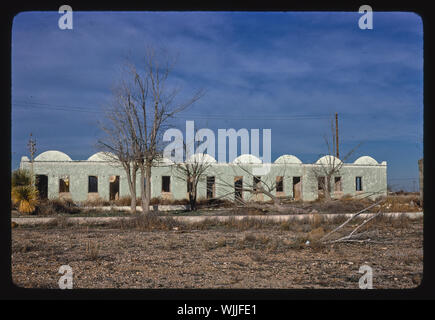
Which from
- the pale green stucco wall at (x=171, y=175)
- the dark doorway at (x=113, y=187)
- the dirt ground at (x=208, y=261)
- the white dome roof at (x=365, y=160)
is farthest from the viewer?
the white dome roof at (x=365, y=160)

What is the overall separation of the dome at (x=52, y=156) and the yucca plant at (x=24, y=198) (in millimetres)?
8503

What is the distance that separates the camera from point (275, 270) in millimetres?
4684

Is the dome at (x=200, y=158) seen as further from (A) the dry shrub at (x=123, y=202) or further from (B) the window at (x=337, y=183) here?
(B) the window at (x=337, y=183)

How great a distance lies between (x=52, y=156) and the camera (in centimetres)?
2067

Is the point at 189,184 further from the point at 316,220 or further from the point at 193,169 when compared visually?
the point at 316,220

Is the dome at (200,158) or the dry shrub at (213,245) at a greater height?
the dome at (200,158)

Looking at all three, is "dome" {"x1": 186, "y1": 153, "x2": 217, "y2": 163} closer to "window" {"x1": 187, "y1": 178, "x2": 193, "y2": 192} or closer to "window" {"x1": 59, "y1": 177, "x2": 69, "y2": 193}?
Answer: "window" {"x1": 187, "y1": 178, "x2": 193, "y2": 192}

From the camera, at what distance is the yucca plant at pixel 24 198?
1214 centimetres

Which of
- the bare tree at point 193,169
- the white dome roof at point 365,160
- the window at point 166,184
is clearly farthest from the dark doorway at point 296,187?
the window at point 166,184

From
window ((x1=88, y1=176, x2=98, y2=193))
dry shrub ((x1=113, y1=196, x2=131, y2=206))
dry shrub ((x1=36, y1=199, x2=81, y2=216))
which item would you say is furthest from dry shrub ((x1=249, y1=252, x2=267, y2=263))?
window ((x1=88, y1=176, x2=98, y2=193))

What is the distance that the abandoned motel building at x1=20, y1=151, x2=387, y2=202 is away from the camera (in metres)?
20.2

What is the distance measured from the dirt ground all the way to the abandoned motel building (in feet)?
37.4

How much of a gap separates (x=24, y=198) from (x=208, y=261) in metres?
9.63

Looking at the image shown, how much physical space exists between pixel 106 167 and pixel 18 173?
7713 mm
